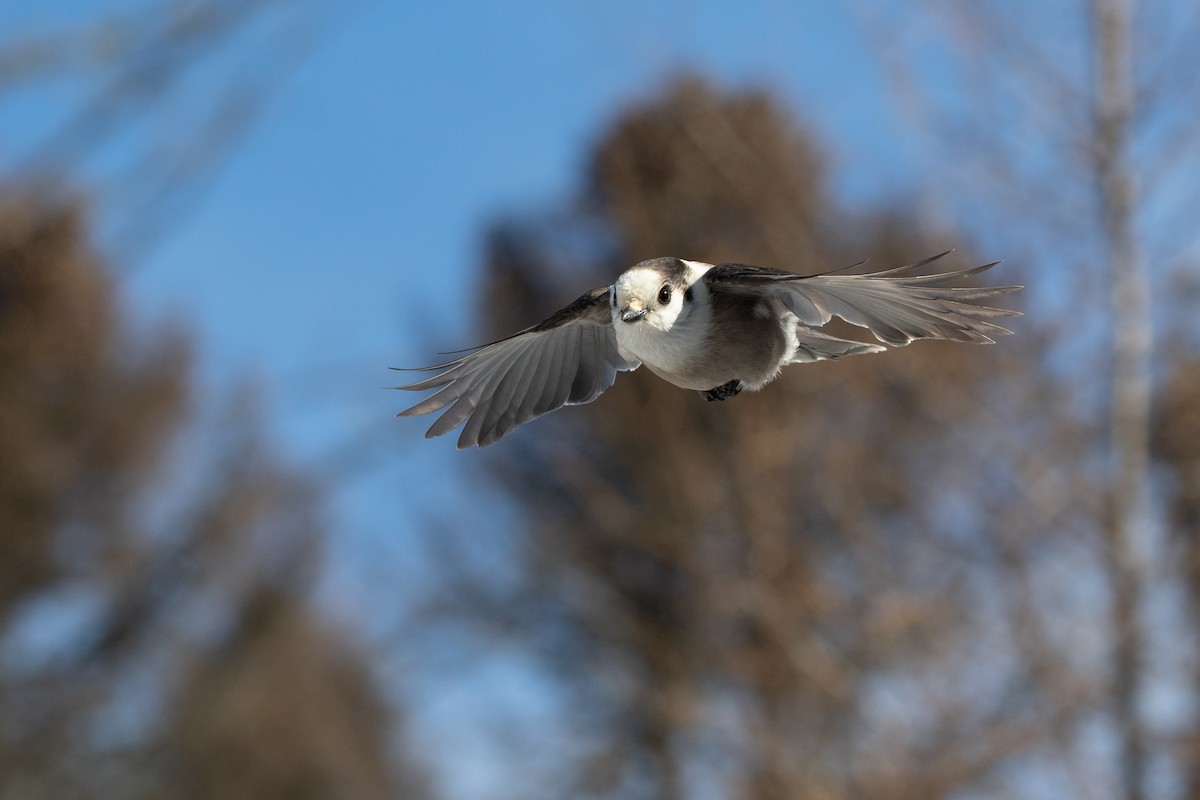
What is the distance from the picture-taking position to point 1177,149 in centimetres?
481

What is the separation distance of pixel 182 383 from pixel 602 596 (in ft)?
19.9

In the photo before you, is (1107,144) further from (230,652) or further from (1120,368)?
(230,652)

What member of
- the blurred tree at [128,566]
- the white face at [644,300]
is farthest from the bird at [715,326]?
the blurred tree at [128,566]

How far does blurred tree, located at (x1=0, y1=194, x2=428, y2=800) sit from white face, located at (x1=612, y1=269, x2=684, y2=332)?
655 cm

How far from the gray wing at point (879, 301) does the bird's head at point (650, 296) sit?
89 mm

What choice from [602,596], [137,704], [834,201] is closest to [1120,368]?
[834,201]

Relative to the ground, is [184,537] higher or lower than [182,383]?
lower

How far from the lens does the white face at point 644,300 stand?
50.1 inches

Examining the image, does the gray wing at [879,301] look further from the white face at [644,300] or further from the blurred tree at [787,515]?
the blurred tree at [787,515]

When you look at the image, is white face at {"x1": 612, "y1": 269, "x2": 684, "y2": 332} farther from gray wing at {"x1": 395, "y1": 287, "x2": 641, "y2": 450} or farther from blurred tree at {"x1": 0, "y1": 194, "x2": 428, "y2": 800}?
blurred tree at {"x1": 0, "y1": 194, "x2": 428, "y2": 800}

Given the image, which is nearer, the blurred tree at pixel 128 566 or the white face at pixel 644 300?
the white face at pixel 644 300

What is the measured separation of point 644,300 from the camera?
1.28 meters

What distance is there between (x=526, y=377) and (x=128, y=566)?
11053 millimetres

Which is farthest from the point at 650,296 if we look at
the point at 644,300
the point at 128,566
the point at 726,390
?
the point at 128,566
